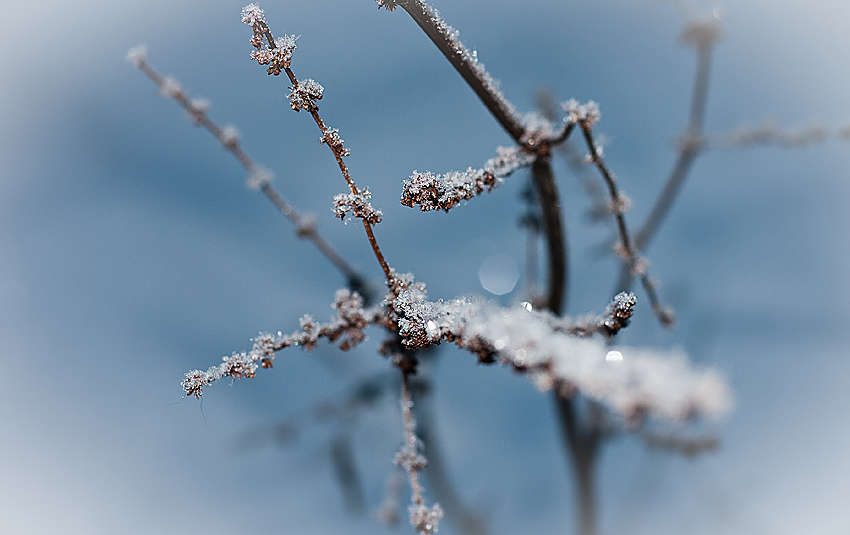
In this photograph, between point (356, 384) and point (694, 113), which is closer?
point (694, 113)

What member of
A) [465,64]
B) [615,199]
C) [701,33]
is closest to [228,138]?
[465,64]

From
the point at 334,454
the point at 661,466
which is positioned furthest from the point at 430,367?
the point at 661,466

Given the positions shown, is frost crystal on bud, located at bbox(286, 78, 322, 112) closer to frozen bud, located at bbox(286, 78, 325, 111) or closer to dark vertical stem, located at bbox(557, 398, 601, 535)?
frozen bud, located at bbox(286, 78, 325, 111)

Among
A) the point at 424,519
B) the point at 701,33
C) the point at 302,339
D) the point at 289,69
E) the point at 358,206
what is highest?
the point at 701,33

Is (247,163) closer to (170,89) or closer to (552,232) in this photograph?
(170,89)

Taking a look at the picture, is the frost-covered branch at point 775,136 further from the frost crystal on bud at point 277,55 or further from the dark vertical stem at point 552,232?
the frost crystal on bud at point 277,55

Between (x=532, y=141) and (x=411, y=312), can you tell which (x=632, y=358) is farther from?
(x=532, y=141)
